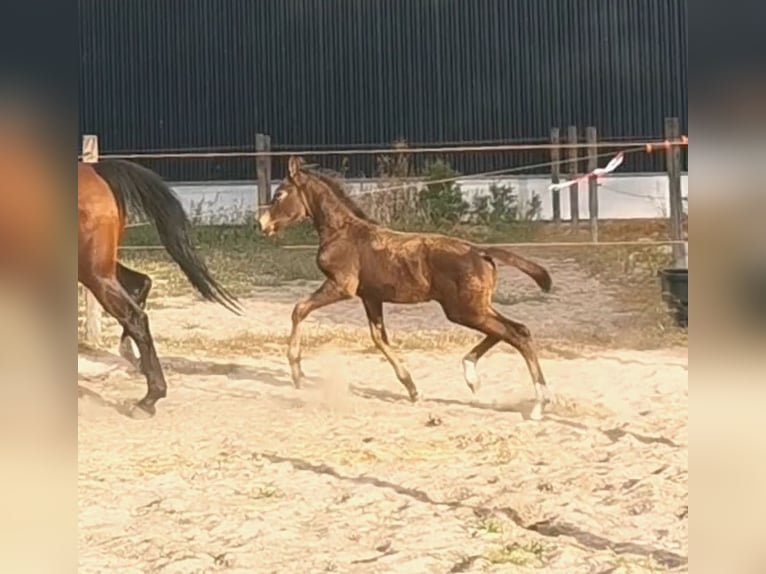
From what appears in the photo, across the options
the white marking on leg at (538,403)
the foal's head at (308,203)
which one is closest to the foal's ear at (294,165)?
the foal's head at (308,203)

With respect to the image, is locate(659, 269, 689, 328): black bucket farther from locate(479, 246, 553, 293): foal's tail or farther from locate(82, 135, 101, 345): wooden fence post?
locate(82, 135, 101, 345): wooden fence post

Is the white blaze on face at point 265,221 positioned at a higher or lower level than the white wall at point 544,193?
lower

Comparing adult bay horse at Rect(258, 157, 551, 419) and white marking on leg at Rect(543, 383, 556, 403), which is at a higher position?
adult bay horse at Rect(258, 157, 551, 419)

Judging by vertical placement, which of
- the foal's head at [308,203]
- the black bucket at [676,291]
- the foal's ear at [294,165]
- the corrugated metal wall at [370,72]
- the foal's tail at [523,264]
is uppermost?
the corrugated metal wall at [370,72]

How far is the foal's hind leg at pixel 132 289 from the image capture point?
328 centimetres

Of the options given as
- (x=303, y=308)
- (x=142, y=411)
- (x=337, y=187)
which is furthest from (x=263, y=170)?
(x=142, y=411)

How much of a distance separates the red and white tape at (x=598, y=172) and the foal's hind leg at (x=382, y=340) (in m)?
0.66
